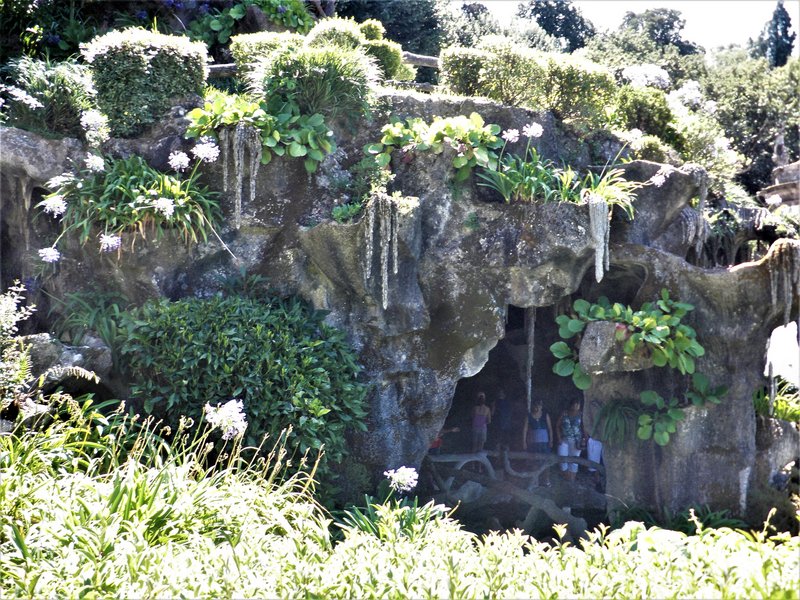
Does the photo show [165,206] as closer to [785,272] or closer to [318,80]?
[318,80]

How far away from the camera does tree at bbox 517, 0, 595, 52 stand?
2150cm

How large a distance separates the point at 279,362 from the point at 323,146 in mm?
2634

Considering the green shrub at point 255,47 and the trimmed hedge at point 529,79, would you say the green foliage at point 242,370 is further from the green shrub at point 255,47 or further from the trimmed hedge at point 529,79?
the trimmed hedge at point 529,79

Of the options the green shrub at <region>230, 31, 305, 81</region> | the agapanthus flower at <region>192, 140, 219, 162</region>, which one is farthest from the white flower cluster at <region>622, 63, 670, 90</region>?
the agapanthus flower at <region>192, 140, 219, 162</region>

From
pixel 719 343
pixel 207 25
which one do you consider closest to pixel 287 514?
pixel 719 343

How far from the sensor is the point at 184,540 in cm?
687

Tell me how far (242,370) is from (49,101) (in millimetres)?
3967

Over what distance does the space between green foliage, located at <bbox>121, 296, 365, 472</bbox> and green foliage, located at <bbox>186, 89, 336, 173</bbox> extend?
1.78m

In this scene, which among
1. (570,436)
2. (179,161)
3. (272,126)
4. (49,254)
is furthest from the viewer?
(570,436)

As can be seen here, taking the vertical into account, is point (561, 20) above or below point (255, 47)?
above

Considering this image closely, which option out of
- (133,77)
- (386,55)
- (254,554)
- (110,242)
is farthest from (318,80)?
(254,554)

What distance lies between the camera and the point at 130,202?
393 inches

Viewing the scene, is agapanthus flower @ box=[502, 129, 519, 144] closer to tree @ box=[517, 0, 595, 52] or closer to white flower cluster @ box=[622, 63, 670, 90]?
white flower cluster @ box=[622, 63, 670, 90]

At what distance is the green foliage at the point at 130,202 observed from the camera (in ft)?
32.5
